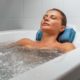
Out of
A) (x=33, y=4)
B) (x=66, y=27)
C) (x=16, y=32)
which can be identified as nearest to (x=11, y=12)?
(x=33, y=4)

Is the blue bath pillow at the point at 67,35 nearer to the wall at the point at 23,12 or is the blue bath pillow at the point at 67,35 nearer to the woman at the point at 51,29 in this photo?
the woman at the point at 51,29

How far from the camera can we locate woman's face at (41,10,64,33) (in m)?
1.62

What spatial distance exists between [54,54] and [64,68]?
57cm

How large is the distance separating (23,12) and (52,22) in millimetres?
758

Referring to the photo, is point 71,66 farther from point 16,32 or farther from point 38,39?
point 16,32

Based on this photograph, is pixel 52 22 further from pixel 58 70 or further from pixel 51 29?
pixel 58 70

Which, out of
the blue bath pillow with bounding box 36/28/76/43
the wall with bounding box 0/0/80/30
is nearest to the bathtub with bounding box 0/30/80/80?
the blue bath pillow with bounding box 36/28/76/43

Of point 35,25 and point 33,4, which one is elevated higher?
point 33,4

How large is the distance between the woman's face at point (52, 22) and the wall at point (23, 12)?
50 centimetres

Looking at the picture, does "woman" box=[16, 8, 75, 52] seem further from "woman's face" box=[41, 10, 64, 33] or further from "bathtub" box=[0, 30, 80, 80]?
"bathtub" box=[0, 30, 80, 80]

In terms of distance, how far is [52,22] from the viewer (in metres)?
1.62

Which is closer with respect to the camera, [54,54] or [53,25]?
[54,54]

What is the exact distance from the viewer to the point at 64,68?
0.83 m

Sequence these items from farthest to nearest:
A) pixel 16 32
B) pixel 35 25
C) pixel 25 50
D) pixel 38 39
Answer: pixel 35 25 < pixel 16 32 < pixel 38 39 < pixel 25 50
